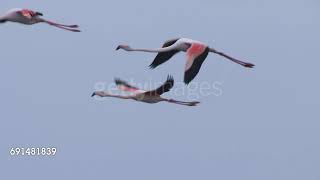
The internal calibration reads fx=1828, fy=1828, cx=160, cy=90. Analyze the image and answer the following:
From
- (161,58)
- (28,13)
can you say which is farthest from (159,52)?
(28,13)

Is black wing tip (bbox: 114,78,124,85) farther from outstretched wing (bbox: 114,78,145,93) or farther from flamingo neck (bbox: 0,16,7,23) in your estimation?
flamingo neck (bbox: 0,16,7,23)

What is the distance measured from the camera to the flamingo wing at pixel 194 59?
42000mm

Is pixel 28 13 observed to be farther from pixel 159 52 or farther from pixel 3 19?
pixel 159 52

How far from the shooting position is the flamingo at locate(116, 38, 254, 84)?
139 ft

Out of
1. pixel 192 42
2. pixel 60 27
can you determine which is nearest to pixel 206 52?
pixel 192 42

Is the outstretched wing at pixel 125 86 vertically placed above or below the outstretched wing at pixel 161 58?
below

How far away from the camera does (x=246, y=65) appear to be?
4516 cm

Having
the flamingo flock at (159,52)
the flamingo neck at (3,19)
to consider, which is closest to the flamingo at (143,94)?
the flamingo flock at (159,52)

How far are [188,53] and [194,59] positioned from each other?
25cm

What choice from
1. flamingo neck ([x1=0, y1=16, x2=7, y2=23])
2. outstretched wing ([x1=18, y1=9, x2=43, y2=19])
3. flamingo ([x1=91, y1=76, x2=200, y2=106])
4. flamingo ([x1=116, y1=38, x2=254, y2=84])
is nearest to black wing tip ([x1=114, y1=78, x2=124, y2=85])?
flamingo ([x1=91, y1=76, x2=200, y2=106])

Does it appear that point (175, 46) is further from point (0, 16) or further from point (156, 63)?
point (0, 16)

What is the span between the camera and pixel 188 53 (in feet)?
140

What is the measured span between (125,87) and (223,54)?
2.75 meters

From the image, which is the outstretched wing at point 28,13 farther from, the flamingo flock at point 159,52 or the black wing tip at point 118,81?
the black wing tip at point 118,81
